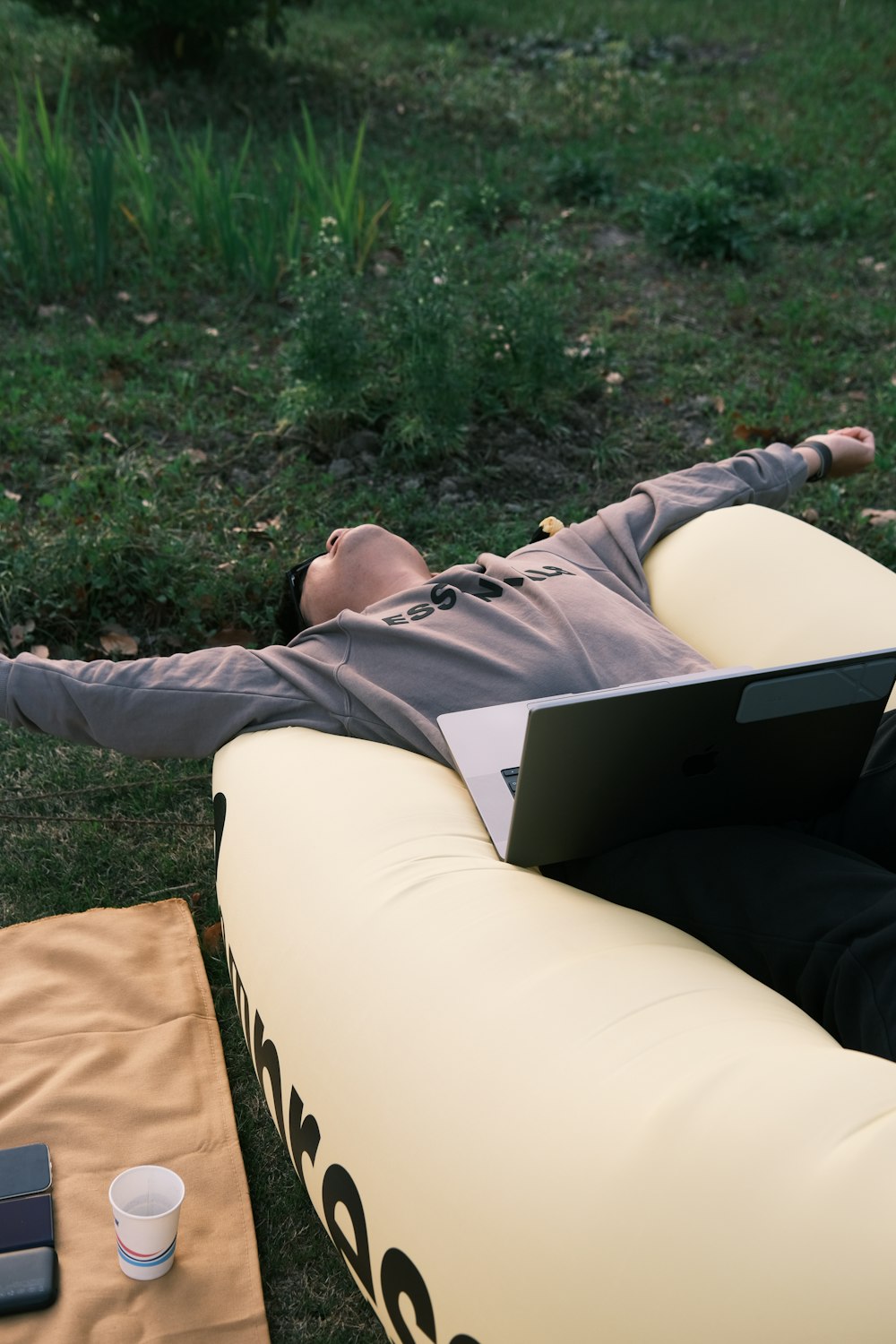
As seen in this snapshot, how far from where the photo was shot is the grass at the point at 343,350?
298 centimetres

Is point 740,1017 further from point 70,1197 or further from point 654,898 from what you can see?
point 70,1197

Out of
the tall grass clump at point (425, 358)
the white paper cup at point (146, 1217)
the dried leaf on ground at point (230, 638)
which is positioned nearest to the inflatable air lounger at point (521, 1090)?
the white paper cup at point (146, 1217)

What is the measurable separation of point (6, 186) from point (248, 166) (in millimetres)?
2201

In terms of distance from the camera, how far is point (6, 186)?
464cm

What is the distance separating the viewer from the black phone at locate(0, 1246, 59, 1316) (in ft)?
5.68

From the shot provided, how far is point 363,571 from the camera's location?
275cm

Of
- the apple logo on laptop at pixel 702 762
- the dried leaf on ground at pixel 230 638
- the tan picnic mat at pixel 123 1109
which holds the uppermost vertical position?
the apple logo on laptop at pixel 702 762

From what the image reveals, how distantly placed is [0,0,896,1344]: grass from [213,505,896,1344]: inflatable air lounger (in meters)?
0.50

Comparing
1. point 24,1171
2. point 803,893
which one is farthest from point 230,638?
point 803,893

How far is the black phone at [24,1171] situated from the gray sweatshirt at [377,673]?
737 millimetres

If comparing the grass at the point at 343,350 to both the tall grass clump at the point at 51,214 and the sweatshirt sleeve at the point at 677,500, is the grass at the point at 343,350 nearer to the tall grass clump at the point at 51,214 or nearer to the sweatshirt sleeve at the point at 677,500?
the tall grass clump at the point at 51,214

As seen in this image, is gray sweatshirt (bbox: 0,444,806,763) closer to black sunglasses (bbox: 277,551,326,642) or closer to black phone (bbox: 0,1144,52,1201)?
black sunglasses (bbox: 277,551,326,642)

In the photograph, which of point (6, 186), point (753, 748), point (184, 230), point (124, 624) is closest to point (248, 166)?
point (184, 230)

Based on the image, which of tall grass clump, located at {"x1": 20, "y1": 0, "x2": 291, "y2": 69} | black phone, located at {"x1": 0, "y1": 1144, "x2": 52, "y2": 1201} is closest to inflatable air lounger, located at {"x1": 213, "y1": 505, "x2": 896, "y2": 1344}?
black phone, located at {"x1": 0, "y1": 1144, "x2": 52, "y2": 1201}
